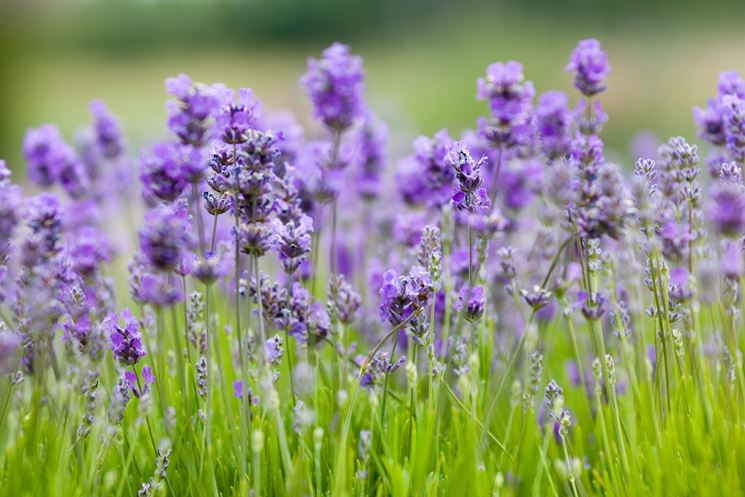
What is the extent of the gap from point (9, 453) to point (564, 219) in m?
1.45

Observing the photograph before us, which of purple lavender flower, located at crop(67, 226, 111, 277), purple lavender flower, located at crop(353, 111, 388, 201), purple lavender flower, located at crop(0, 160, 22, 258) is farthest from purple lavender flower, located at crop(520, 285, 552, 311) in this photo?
purple lavender flower, located at crop(353, 111, 388, 201)

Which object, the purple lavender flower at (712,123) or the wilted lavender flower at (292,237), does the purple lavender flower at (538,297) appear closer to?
the wilted lavender flower at (292,237)

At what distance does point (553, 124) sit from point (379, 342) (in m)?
1.10

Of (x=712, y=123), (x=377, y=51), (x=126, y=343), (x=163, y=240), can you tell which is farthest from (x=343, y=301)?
(x=377, y=51)

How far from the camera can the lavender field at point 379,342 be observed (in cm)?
199

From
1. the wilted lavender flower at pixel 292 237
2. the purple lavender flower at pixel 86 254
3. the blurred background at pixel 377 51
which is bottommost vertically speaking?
the purple lavender flower at pixel 86 254

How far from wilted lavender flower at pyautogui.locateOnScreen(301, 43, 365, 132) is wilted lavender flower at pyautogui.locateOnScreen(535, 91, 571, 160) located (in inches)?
25.2

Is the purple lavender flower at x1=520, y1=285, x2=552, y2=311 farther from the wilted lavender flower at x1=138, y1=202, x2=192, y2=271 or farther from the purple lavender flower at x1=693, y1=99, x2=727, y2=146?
the purple lavender flower at x1=693, y1=99, x2=727, y2=146

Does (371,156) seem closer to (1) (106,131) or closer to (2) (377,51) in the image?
(1) (106,131)

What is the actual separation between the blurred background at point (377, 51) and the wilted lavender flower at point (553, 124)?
3.65 metres

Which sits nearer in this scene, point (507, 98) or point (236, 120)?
point (236, 120)

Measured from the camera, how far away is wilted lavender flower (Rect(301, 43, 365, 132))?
122 inches

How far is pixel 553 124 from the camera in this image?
3105 mm

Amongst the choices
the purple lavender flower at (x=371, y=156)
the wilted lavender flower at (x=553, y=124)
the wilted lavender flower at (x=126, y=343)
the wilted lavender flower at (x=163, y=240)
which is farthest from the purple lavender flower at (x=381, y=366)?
the purple lavender flower at (x=371, y=156)
